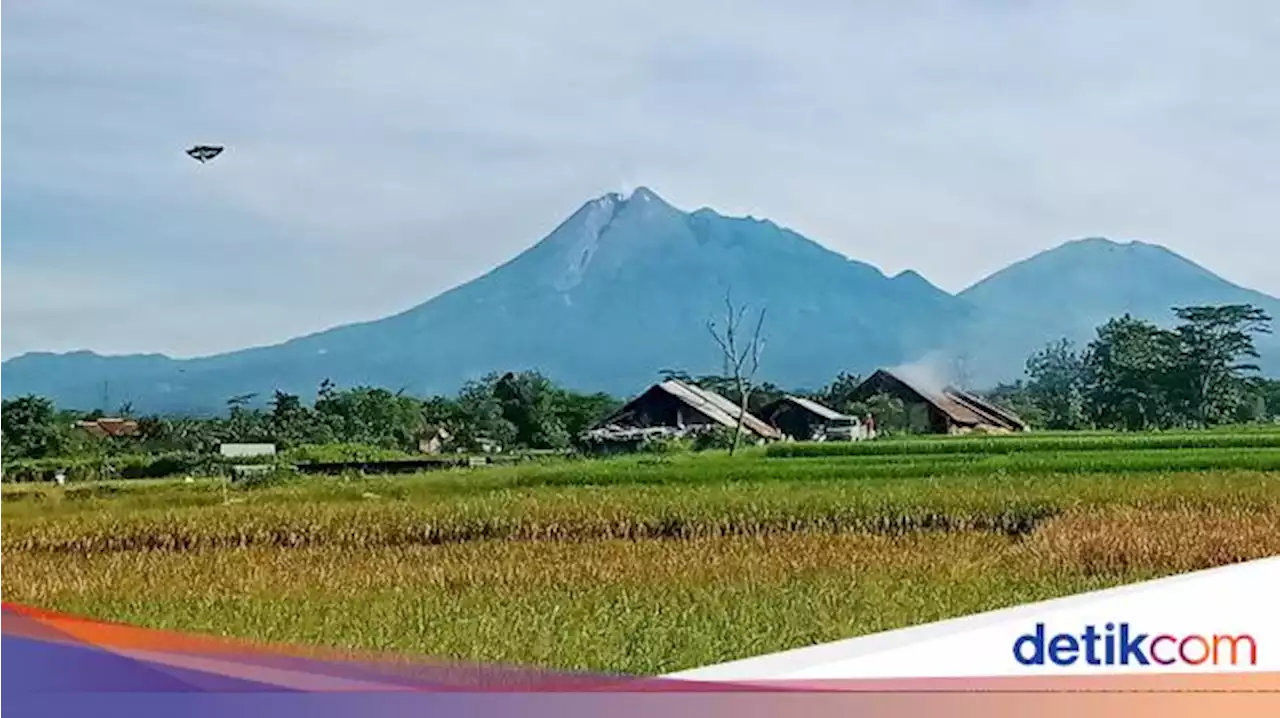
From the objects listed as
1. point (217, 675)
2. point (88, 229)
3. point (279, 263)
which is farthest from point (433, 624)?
point (88, 229)

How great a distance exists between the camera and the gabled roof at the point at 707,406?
236 centimetres

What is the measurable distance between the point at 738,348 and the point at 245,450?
2.73 feet

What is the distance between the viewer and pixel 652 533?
8.04ft

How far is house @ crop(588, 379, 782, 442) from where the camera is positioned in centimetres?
236

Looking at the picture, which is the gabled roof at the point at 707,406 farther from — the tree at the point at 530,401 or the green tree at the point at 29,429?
the green tree at the point at 29,429

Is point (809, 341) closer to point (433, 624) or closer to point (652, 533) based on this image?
point (652, 533)

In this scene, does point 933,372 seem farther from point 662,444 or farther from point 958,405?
point 662,444

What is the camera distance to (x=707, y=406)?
2.37 m

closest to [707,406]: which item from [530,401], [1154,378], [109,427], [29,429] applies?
[530,401]

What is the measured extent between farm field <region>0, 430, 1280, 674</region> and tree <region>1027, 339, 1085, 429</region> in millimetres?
45

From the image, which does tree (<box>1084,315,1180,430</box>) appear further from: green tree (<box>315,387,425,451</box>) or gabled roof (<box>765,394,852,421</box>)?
green tree (<box>315,387,425,451</box>)

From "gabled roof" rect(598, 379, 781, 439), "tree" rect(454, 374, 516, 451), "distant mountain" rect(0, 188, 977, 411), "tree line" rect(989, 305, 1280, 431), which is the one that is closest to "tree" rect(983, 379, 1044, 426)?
"tree line" rect(989, 305, 1280, 431)

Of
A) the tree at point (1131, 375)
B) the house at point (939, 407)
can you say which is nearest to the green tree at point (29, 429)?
the house at point (939, 407)

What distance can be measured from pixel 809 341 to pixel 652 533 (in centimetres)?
40
